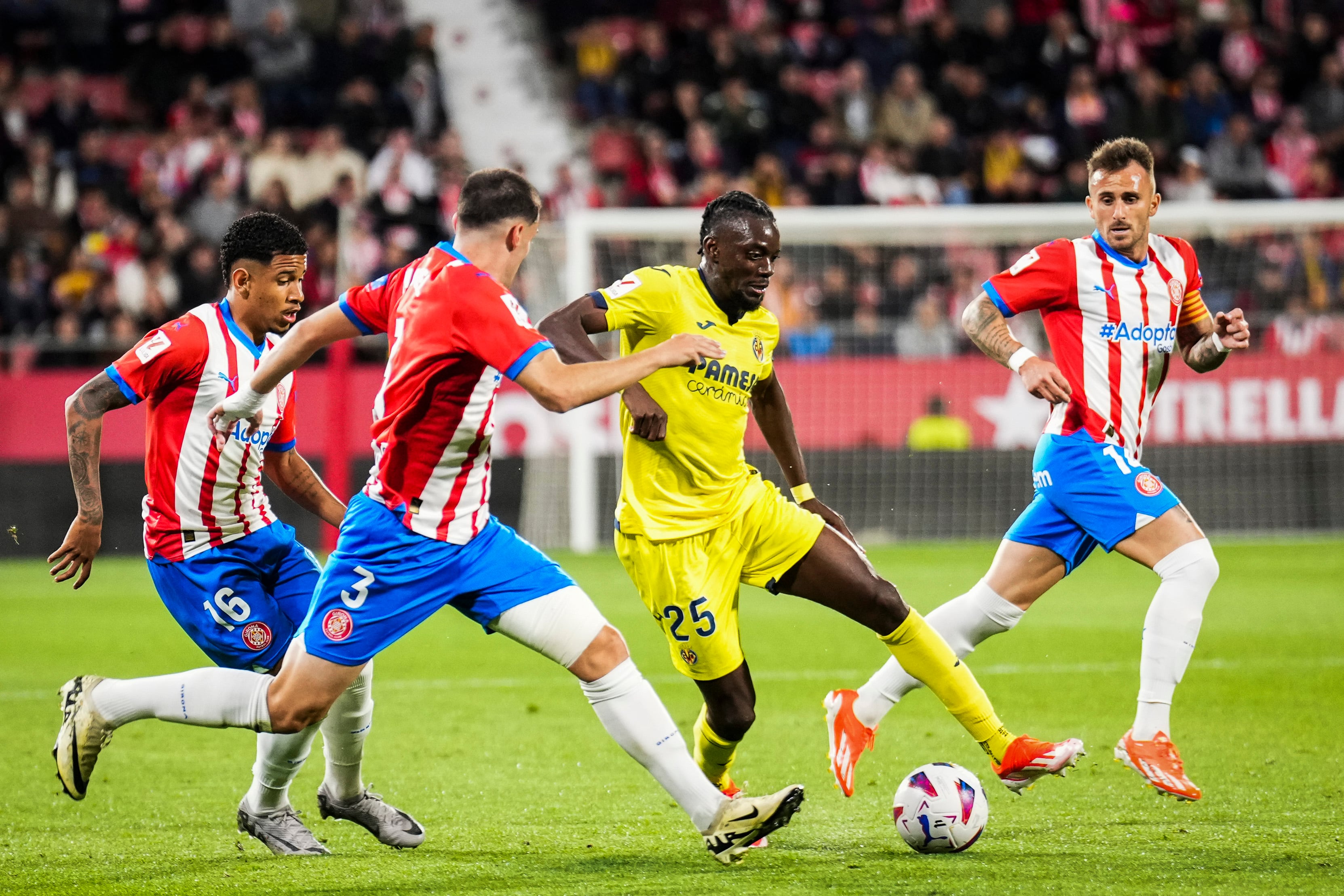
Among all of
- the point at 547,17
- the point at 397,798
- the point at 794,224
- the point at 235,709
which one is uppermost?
the point at 547,17

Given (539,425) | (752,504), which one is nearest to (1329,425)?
(539,425)

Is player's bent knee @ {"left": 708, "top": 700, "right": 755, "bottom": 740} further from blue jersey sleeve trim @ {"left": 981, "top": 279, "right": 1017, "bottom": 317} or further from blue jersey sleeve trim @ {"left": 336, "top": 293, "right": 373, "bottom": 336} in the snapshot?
blue jersey sleeve trim @ {"left": 981, "top": 279, "right": 1017, "bottom": 317}

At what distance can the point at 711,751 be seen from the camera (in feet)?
17.9

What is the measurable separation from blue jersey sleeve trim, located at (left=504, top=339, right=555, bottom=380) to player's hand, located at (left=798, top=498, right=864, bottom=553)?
1583 mm

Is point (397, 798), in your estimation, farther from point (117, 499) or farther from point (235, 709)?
point (117, 499)

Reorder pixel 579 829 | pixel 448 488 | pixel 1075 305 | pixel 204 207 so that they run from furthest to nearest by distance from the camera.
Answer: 1. pixel 204 207
2. pixel 1075 305
3. pixel 579 829
4. pixel 448 488

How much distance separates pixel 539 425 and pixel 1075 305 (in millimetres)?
9691

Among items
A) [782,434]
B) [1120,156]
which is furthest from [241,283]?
[1120,156]

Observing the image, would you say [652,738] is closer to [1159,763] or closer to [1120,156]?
[1159,763]

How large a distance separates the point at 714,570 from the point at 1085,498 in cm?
146

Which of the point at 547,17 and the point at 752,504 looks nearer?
the point at 752,504

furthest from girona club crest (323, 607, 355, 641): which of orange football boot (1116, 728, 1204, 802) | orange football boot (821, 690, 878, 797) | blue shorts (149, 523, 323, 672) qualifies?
orange football boot (1116, 728, 1204, 802)

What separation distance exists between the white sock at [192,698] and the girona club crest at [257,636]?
0.32m

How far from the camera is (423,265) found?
462cm
